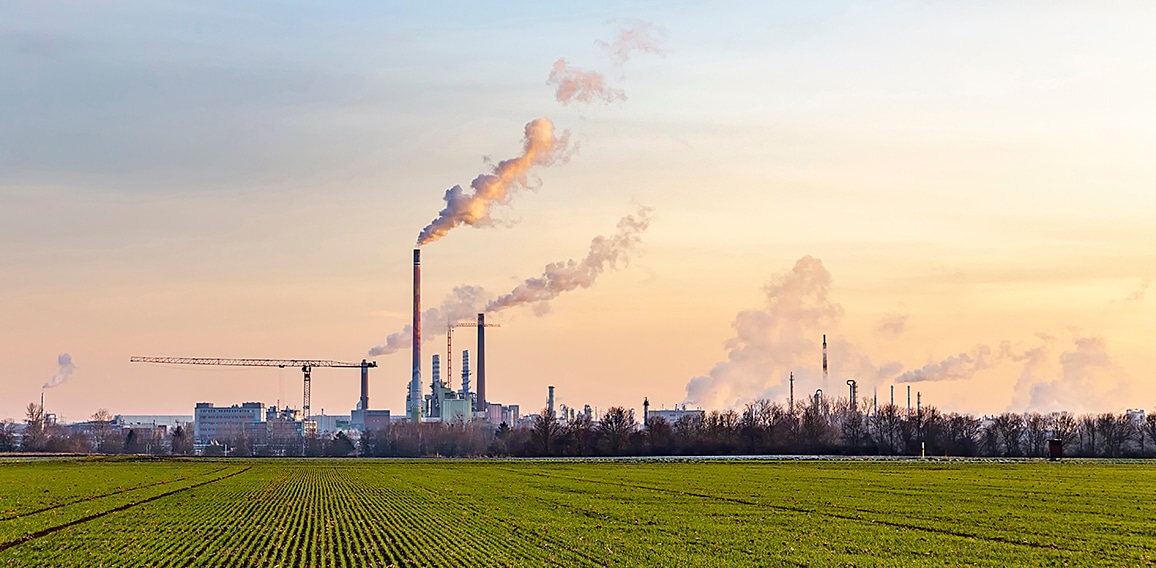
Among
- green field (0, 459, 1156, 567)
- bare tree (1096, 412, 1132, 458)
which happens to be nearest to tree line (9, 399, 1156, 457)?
bare tree (1096, 412, 1132, 458)

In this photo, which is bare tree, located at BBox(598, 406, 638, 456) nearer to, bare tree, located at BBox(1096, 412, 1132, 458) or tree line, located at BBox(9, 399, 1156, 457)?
tree line, located at BBox(9, 399, 1156, 457)

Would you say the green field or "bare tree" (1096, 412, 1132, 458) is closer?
the green field

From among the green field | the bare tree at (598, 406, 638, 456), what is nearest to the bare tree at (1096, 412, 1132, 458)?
the bare tree at (598, 406, 638, 456)

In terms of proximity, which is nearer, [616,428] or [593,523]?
[593,523]

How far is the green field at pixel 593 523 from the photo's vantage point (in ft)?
105

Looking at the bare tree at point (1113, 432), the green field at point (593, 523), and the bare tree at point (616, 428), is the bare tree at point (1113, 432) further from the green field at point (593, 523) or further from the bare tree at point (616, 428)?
the green field at point (593, 523)

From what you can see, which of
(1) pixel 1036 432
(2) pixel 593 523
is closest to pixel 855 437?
(1) pixel 1036 432

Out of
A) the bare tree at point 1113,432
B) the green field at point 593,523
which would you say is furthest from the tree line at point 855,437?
the green field at point 593,523

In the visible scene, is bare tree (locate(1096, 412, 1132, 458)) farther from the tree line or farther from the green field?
the green field

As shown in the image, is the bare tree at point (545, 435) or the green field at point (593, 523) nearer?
the green field at point (593, 523)

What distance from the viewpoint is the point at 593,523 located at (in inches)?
1647

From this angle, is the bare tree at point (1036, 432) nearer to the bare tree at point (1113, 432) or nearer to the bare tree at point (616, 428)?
the bare tree at point (1113, 432)

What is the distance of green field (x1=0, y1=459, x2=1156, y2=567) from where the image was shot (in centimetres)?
3216

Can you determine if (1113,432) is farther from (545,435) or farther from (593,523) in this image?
(593,523)
